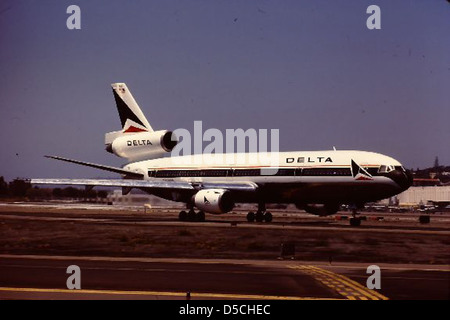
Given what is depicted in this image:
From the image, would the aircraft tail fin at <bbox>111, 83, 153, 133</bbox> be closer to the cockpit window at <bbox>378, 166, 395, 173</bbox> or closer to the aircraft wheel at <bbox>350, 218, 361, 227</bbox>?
the aircraft wheel at <bbox>350, 218, 361, 227</bbox>

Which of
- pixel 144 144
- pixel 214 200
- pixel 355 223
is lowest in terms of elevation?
pixel 355 223

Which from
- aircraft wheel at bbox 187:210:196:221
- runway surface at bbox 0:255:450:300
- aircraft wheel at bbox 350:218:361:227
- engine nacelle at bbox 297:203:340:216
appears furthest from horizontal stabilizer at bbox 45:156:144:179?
runway surface at bbox 0:255:450:300

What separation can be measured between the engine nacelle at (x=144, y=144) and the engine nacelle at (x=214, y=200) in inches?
469

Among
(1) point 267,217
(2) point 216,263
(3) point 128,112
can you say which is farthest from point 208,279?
(3) point 128,112

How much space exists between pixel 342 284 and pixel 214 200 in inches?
1275

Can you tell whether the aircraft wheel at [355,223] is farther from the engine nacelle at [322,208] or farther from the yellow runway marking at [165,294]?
the yellow runway marking at [165,294]

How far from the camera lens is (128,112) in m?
67.9

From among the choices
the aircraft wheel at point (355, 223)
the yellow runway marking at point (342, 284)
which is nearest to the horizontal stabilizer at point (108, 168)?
the aircraft wheel at point (355, 223)

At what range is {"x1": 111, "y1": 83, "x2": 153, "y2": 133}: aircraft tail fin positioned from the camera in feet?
222

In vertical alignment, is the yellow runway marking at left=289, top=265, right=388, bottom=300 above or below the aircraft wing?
below

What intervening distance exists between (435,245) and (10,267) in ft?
72.0

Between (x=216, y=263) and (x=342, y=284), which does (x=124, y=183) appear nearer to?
(x=216, y=263)

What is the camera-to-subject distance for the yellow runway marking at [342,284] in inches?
695

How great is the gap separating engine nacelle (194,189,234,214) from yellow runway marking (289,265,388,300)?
27071 millimetres
